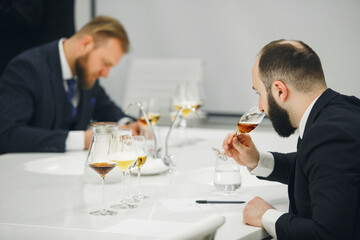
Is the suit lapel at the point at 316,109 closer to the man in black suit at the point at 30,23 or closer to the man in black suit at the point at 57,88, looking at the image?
the man in black suit at the point at 57,88

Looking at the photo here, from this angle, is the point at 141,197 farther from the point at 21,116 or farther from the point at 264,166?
the point at 21,116

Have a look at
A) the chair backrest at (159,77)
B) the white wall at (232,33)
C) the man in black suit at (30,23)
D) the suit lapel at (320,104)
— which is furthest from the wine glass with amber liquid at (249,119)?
the man in black suit at (30,23)

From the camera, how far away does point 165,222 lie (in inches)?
47.3

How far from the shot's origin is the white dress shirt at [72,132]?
90.1 inches

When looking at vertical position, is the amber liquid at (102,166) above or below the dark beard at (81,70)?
below

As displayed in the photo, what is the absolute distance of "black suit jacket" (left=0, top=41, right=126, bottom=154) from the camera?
7.54ft

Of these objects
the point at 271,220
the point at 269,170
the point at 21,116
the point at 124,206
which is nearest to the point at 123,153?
the point at 124,206

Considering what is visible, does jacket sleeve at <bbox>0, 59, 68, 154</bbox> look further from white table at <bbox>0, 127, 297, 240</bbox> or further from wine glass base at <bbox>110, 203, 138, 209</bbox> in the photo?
wine glass base at <bbox>110, 203, 138, 209</bbox>

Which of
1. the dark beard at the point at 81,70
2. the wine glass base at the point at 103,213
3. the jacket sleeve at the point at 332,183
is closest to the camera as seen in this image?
the jacket sleeve at the point at 332,183

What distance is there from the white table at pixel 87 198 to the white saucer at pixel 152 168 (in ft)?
0.08

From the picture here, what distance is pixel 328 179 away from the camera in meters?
1.05

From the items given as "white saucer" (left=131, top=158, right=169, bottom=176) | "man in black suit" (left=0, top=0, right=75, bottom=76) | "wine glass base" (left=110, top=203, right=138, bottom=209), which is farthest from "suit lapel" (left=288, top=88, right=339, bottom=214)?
"man in black suit" (left=0, top=0, right=75, bottom=76)

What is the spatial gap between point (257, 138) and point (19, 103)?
1.26 m

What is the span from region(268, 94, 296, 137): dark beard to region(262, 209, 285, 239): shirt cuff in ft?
0.99
